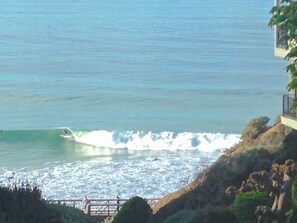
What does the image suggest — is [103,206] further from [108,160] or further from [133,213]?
[108,160]

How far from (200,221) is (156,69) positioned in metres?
47.1

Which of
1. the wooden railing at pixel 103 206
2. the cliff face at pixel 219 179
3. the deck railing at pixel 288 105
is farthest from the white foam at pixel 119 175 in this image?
the deck railing at pixel 288 105

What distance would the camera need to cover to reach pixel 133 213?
1811 cm

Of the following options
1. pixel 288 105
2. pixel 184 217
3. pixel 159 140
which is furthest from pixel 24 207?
pixel 159 140

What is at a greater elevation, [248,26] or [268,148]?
[248,26]

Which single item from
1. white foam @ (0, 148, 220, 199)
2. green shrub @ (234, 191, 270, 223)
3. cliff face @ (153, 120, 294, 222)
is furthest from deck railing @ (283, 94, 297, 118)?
white foam @ (0, 148, 220, 199)

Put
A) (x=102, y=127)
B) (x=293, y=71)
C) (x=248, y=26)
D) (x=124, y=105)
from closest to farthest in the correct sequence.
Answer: (x=293, y=71) → (x=102, y=127) → (x=124, y=105) → (x=248, y=26)

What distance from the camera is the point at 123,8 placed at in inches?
4783

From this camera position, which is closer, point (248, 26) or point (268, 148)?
point (268, 148)

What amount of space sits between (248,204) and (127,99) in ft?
112

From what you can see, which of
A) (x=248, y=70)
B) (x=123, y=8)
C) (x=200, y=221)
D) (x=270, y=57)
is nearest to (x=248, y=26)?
(x=270, y=57)

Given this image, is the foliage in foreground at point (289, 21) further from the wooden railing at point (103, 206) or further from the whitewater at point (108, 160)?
the whitewater at point (108, 160)

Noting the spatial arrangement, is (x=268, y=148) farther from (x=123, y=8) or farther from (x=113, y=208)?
(x=123, y=8)

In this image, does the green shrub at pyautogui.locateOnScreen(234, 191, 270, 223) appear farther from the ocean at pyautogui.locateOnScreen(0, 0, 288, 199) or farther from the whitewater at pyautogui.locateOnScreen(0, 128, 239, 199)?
the ocean at pyautogui.locateOnScreen(0, 0, 288, 199)
